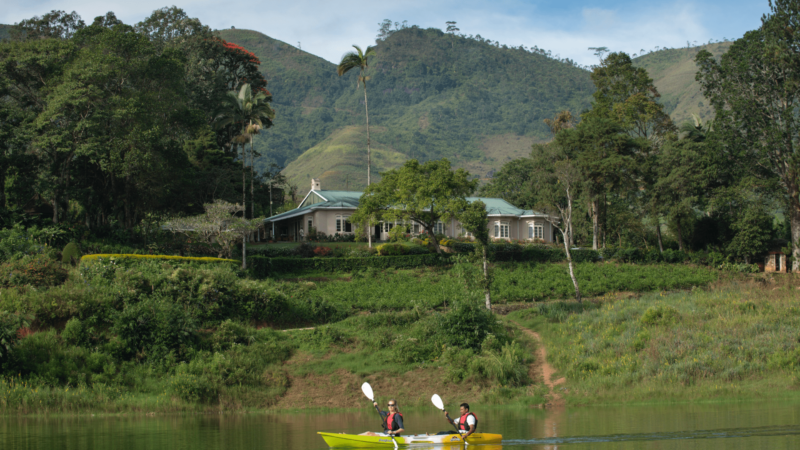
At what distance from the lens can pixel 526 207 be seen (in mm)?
65688

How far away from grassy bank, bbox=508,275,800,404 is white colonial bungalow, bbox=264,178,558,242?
2327 cm

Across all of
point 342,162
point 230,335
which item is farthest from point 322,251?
point 342,162

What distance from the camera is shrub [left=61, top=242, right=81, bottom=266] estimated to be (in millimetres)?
30750

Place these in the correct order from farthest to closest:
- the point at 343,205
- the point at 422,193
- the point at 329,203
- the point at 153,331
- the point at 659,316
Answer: the point at 329,203 → the point at 343,205 → the point at 422,193 → the point at 659,316 → the point at 153,331

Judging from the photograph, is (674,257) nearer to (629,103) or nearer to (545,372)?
(629,103)

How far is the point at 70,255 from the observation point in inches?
1217

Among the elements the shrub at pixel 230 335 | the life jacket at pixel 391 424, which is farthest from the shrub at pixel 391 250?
the life jacket at pixel 391 424

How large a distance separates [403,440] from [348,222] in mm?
36320

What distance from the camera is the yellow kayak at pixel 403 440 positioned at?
14398mm

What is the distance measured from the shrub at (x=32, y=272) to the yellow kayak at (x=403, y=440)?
18544 millimetres

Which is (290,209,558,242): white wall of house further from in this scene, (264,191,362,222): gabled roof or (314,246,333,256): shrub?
(314,246,333,256): shrub

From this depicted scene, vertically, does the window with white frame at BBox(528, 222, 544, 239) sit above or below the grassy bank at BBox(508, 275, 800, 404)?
above

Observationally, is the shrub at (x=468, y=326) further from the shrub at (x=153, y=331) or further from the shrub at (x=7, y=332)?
the shrub at (x=7, y=332)

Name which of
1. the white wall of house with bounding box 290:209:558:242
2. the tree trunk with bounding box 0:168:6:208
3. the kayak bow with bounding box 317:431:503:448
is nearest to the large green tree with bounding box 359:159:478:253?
the white wall of house with bounding box 290:209:558:242
